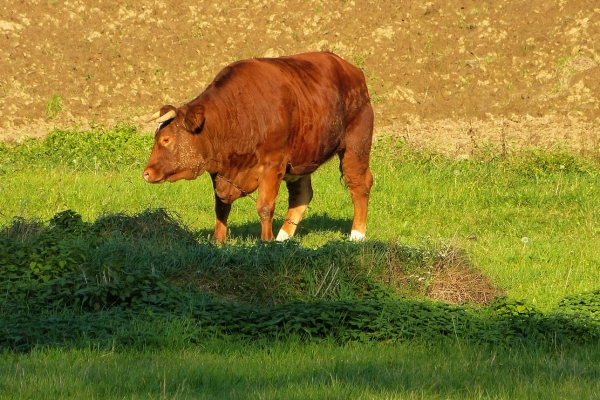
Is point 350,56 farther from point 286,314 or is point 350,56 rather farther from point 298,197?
point 286,314

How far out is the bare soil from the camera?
20.3 metres

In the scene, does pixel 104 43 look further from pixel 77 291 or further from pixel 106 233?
pixel 77 291

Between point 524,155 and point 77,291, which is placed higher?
point 524,155

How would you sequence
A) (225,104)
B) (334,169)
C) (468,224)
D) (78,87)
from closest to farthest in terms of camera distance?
(225,104), (468,224), (334,169), (78,87)

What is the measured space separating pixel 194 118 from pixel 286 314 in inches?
150

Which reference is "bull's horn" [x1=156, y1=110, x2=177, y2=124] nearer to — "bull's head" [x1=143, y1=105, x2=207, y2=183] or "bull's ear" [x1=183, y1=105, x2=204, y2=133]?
"bull's head" [x1=143, y1=105, x2=207, y2=183]

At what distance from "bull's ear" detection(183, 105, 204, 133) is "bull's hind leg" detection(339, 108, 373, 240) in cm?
229

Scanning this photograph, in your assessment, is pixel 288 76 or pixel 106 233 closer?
pixel 106 233

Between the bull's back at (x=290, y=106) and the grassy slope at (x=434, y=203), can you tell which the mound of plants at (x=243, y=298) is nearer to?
the grassy slope at (x=434, y=203)

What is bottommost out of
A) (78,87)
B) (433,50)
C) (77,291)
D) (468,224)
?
(77,291)

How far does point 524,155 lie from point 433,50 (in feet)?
17.1

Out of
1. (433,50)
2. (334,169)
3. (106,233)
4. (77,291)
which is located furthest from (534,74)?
(77,291)

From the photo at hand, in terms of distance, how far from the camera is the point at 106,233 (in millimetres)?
10266

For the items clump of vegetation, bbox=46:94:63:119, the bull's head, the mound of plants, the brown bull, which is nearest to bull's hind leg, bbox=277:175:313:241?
the brown bull
